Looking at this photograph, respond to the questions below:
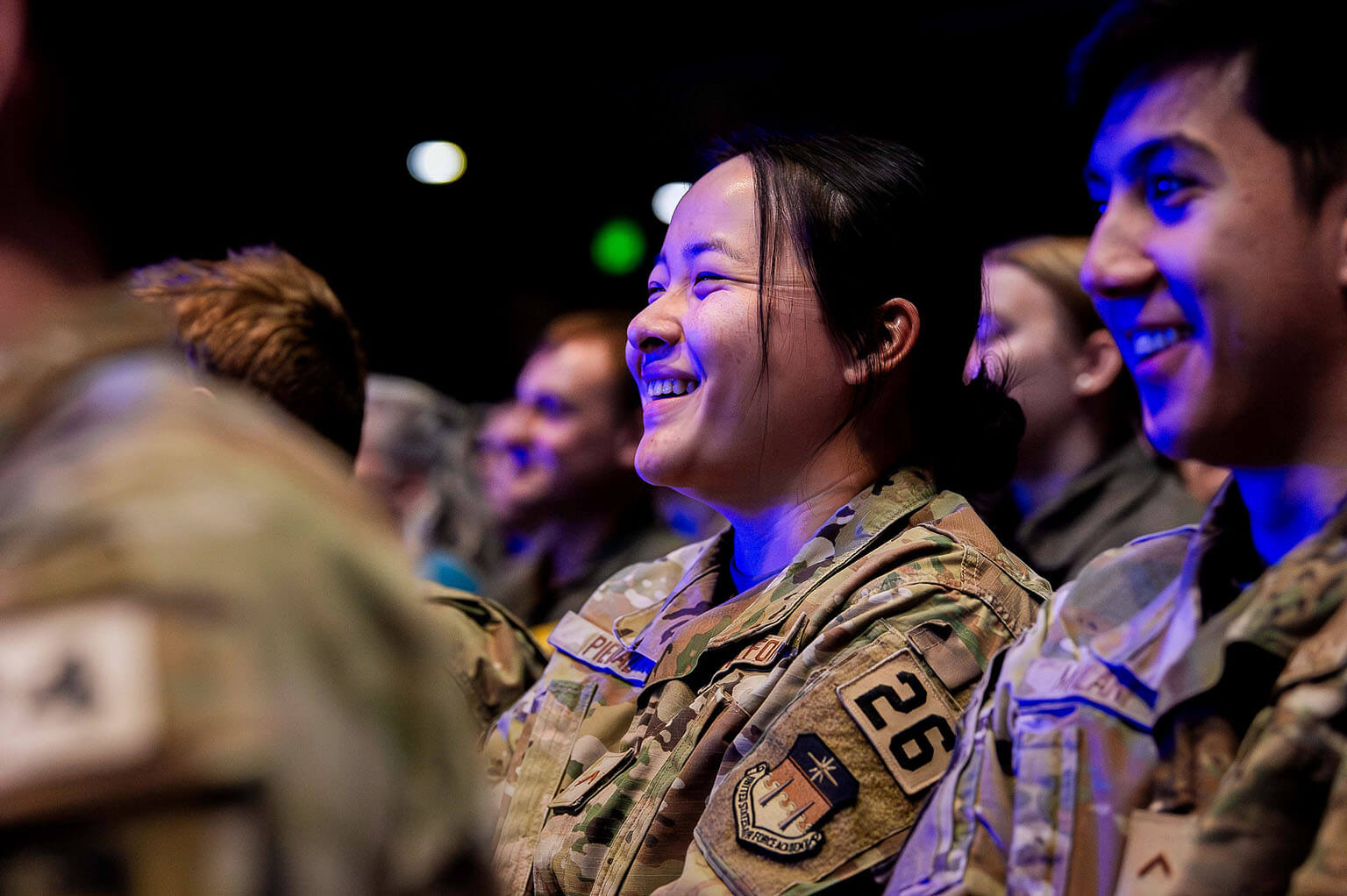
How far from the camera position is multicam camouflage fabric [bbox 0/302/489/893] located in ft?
1.84

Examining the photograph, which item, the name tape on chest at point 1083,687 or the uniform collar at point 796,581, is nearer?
the name tape on chest at point 1083,687

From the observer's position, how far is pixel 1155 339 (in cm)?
119

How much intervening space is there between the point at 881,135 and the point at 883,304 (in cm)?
31

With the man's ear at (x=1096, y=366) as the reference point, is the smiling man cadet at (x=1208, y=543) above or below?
above

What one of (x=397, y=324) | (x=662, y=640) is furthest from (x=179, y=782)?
(x=397, y=324)

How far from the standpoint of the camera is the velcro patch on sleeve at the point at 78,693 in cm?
55

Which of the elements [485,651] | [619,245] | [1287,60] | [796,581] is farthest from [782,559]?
[619,245]

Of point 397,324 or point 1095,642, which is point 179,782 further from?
point 397,324

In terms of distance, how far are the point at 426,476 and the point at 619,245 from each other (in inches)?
83.3

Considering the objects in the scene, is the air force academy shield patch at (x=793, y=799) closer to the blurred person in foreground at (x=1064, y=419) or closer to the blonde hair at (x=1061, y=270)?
the blurred person in foreground at (x=1064, y=419)

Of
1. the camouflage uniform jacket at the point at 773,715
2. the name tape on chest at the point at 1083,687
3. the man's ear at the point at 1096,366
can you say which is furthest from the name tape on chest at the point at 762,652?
the man's ear at the point at 1096,366

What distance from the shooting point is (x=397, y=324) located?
653 centimetres

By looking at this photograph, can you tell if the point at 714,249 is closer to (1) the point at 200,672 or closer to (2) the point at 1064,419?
(1) the point at 200,672

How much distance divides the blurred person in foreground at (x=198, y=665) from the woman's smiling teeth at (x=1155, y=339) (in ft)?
2.56
